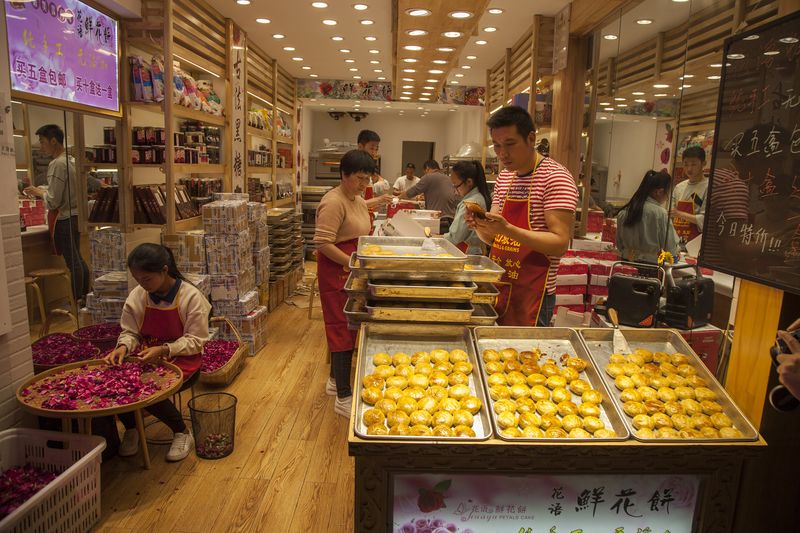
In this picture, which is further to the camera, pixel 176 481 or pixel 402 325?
pixel 176 481

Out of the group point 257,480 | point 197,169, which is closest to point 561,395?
point 257,480

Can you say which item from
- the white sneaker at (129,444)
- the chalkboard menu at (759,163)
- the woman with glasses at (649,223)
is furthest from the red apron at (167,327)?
the woman with glasses at (649,223)

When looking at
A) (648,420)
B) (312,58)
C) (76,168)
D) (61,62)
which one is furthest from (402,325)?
(312,58)

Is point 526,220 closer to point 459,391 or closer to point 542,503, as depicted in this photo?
point 459,391

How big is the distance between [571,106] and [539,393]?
4170 mm

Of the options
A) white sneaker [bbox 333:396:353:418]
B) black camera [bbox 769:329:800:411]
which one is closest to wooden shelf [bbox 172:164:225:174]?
white sneaker [bbox 333:396:353:418]

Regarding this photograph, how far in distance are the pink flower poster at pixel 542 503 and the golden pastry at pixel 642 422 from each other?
0.16 metres

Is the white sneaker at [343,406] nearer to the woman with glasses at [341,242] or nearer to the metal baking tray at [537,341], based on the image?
the woman with glasses at [341,242]

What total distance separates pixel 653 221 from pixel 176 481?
3.64 m

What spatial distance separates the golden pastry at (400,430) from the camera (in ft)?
5.23

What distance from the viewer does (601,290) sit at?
4.75m

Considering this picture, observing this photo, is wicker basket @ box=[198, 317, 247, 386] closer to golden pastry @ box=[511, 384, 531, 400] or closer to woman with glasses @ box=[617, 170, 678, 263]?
golden pastry @ box=[511, 384, 531, 400]

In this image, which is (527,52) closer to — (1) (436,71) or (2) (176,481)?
(1) (436,71)

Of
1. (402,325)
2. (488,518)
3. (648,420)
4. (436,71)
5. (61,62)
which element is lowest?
(488,518)
